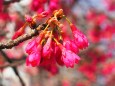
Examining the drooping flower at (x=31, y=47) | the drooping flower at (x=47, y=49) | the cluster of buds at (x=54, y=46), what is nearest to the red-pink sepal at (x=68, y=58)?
the cluster of buds at (x=54, y=46)

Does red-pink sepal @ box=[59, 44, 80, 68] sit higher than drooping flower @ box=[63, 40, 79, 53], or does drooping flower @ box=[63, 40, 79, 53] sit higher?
drooping flower @ box=[63, 40, 79, 53]

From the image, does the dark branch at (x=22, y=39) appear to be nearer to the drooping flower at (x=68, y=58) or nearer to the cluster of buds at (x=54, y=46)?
the cluster of buds at (x=54, y=46)

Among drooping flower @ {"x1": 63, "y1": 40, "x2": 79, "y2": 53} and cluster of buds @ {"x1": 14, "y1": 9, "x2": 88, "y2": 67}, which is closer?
cluster of buds @ {"x1": 14, "y1": 9, "x2": 88, "y2": 67}

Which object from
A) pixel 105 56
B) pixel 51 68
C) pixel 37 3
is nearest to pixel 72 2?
pixel 105 56

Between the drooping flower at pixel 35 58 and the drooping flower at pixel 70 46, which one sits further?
the drooping flower at pixel 70 46

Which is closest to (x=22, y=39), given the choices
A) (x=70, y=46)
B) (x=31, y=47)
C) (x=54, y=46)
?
(x=31, y=47)

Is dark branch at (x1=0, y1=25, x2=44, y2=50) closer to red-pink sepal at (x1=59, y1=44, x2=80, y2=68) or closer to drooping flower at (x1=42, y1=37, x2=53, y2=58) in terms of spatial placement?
drooping flower at (x1=42, y1=37, x2=53, y2=58)

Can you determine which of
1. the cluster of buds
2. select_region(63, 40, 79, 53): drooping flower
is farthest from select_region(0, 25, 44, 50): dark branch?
select_region(63, 40, 79, 53): drooping flower

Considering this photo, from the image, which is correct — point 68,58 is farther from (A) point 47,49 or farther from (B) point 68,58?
(A) point 47,49

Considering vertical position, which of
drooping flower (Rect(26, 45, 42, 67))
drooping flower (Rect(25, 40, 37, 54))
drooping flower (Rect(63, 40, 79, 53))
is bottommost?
drooping flower (Rect(26, 45, 42, 67))
